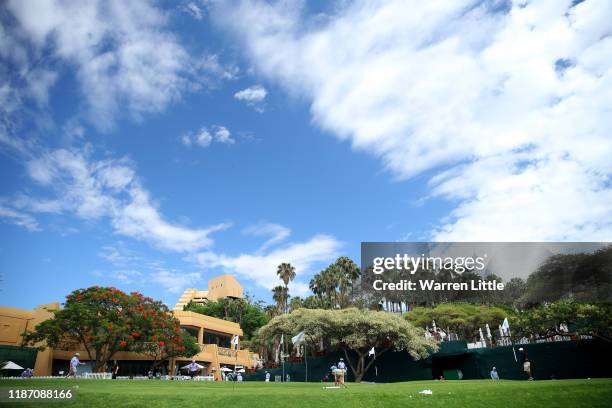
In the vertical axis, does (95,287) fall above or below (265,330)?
above

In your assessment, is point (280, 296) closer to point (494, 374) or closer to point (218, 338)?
point (218, 338)

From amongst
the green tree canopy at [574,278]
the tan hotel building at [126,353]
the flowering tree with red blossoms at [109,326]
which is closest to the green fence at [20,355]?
the tan hotel building at [126,353]

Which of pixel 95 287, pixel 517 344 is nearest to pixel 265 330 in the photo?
pixel 95 287

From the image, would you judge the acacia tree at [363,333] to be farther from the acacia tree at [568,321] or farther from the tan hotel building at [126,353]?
the acacia tree at [568,321]

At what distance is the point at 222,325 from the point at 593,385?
58817 millimetres

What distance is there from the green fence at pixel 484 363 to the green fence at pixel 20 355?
87.0 feet

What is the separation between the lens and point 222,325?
70.1 metres

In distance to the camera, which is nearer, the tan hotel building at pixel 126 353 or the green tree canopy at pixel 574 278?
the tan hotel building at pixel 126 353

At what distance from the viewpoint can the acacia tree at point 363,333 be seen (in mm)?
38031

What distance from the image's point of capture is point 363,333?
38.7 m

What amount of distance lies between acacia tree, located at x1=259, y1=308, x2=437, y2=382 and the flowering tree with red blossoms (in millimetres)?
14731

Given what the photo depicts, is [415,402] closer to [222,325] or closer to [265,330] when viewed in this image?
[265,330]

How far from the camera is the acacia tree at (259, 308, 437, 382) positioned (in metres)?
38.0

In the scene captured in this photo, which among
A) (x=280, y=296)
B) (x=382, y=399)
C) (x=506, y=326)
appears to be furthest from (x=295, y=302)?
(x=382, y=399)
